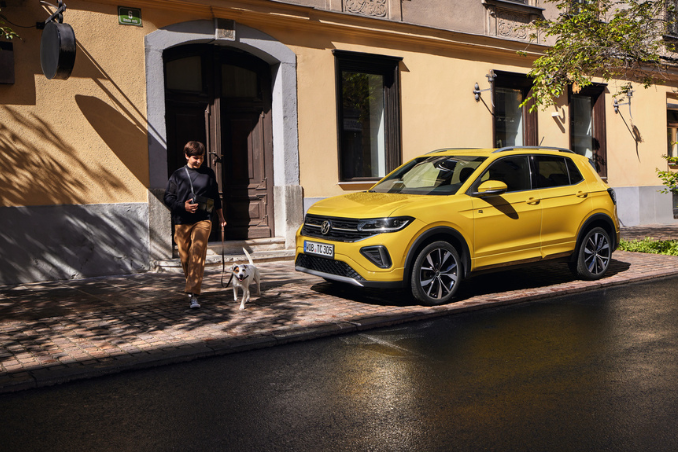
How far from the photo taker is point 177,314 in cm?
709

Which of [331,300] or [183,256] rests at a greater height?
[183,256]

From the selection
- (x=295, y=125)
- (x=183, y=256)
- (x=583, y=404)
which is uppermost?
(x=295, y=125)

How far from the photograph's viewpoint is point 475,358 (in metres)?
5.31

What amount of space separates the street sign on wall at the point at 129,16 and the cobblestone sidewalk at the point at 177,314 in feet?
13.4

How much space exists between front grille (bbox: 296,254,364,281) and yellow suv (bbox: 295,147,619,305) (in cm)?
1

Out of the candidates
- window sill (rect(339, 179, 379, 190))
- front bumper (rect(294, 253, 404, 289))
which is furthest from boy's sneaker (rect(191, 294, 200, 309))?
window sill (rect(339, 179, 379, 190))

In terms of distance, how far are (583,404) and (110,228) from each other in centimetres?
807

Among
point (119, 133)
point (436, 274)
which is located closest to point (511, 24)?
point (119, 133)

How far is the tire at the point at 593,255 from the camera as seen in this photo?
900cm

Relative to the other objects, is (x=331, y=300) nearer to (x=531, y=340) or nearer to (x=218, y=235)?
(x=531, y=340)

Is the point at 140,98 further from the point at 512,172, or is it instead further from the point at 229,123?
the point at 512,172

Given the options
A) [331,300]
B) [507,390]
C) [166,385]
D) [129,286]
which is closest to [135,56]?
[129,286]

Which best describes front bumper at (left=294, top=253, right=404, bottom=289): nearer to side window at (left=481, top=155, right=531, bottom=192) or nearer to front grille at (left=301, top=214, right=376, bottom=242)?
front grille at (left=301, top=214, right=376, bottom=242)

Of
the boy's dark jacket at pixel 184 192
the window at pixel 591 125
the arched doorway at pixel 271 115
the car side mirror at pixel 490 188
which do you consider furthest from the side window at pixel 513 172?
the window at pixel 591 125
